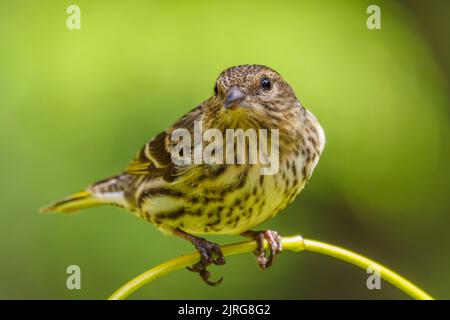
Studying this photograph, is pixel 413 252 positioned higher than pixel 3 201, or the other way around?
pixel 3 201

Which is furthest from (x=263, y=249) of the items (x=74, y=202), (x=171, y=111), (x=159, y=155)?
(x=74, y=202)

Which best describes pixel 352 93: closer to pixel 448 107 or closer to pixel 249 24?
pixel 249 24

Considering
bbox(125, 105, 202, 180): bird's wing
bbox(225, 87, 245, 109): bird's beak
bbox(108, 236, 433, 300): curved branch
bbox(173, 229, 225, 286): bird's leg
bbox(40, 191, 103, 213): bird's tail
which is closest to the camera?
bbox(108, 236, 433, 300): curved branch

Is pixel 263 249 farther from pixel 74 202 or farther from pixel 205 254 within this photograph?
pixel 74 202

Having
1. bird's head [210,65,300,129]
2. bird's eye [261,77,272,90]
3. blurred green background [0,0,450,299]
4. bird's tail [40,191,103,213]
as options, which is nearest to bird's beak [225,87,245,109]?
bird's head [210,65,300,129]

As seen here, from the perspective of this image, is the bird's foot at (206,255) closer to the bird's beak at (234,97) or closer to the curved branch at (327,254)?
the curved branch at (327,254)

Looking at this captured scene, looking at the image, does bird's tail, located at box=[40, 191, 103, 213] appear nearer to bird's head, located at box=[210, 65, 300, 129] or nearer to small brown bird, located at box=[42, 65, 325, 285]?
small brown bird, located at box=[42, 65, 325, 285]
